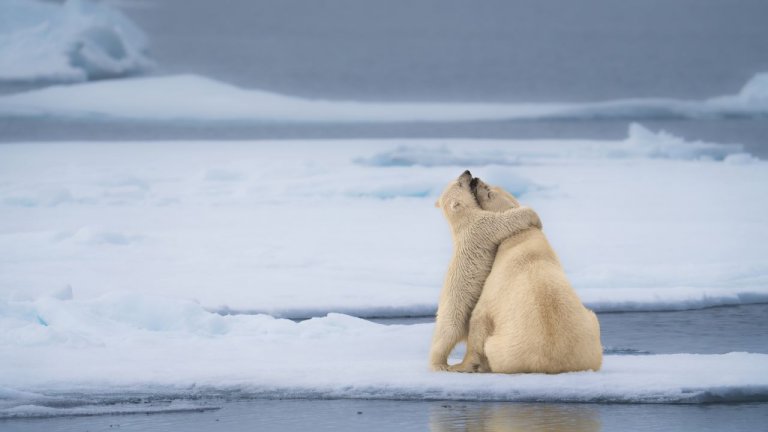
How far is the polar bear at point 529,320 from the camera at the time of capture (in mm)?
4957

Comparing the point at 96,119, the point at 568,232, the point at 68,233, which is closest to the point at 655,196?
the point at 568,232

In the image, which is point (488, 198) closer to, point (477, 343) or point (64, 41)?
point (477, 343)

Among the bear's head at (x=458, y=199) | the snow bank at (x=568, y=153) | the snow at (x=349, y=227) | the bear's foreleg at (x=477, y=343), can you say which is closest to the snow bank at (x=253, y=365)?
the bear's foreleg at (x=477, y=343)

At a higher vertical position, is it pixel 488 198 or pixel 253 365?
pixel 488 198

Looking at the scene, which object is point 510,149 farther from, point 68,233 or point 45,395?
point 45,395

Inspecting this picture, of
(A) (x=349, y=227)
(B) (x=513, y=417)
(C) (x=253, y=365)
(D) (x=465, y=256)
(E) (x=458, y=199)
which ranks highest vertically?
(A) (x=349, y=227)

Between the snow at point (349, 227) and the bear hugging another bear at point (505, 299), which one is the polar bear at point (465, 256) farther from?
the snow at point (349, 227)

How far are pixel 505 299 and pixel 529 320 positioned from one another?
203 millimetres

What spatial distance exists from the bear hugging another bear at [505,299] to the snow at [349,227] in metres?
2.78

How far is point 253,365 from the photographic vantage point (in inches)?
222

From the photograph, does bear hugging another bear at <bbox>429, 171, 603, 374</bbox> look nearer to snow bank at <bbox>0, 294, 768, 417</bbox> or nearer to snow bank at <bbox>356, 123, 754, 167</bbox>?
snow bank at <bbox>0, 294, 768, 417</bbox>

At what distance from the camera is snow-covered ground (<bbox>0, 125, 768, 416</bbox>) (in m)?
5.25

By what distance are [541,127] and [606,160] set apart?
26.5 metres

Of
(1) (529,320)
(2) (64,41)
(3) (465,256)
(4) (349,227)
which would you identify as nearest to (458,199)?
(3) (465,256)
